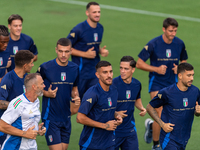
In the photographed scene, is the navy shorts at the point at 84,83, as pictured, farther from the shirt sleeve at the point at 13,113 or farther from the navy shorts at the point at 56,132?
the shirt sleeve at the point at 13,113

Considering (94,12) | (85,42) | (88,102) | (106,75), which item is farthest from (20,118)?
(94,12)

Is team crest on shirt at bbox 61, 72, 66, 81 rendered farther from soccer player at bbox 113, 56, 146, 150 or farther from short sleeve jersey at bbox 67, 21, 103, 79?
short sleeve jersey at bbox 67, 21, 103, 79

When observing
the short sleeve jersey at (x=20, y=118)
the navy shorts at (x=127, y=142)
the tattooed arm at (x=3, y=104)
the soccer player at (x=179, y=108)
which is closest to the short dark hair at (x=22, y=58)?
the tattooed arm at (x=3, y=104)

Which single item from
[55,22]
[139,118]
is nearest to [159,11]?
[55,22]

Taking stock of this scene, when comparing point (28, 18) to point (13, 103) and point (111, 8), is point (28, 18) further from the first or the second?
point (13, 103)

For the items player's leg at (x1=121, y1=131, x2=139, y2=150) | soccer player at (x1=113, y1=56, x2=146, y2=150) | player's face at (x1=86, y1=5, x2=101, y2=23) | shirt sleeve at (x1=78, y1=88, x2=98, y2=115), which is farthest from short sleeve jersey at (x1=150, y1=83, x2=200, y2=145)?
player's face at (x1=86, y1=5, x2=101, y2=23)

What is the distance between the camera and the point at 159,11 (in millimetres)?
20266

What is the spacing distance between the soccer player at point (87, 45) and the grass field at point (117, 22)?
3146mm

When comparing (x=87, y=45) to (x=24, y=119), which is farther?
(x=87, y=45)

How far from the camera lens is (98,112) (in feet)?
26.4

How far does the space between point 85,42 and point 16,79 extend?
3.48m

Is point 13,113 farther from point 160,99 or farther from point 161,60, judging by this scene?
point 161,60

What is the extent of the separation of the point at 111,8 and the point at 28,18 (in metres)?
3.76

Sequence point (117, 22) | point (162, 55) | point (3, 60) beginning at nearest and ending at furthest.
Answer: point (3, 60)
point (162, 55)
point (117, 22)
